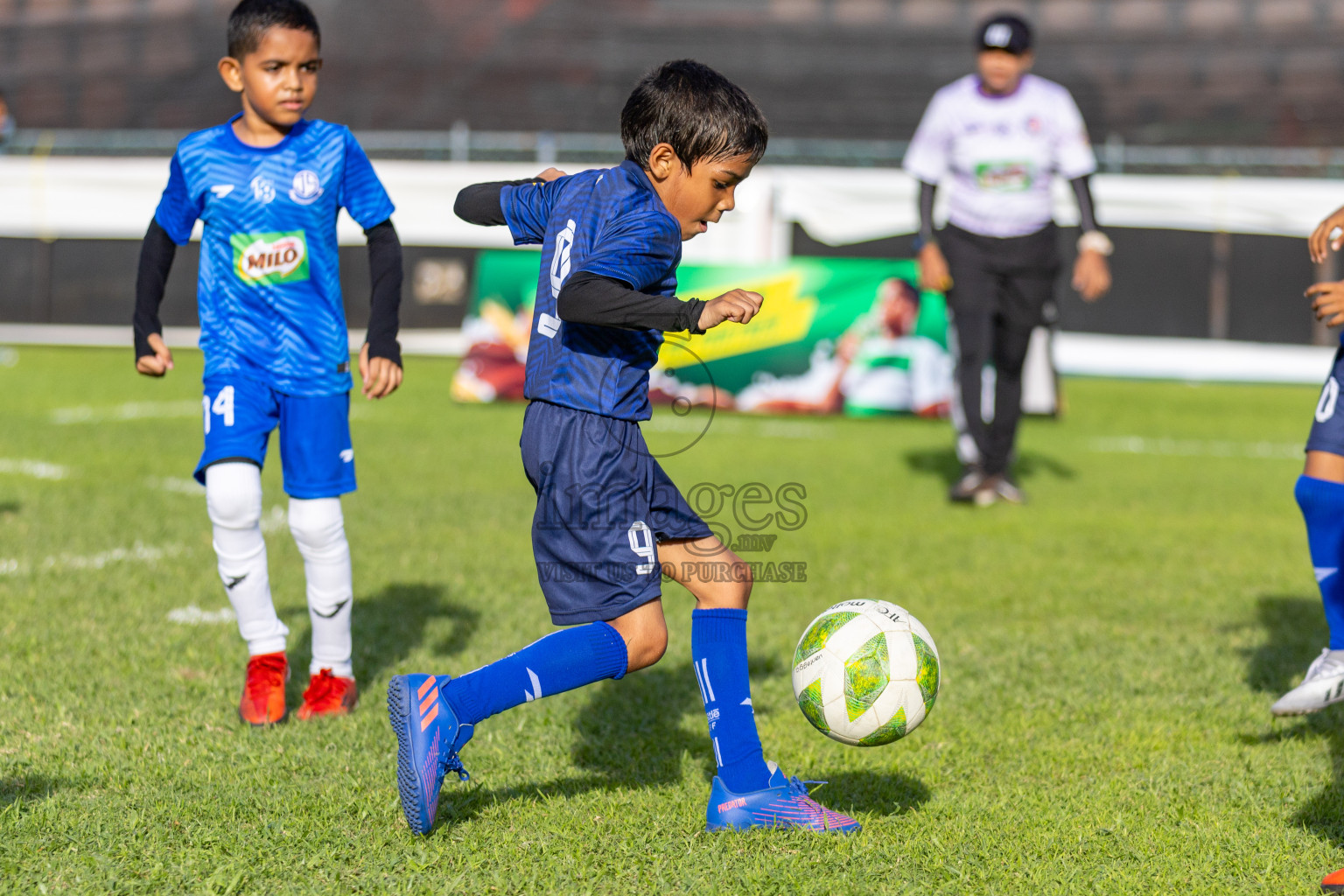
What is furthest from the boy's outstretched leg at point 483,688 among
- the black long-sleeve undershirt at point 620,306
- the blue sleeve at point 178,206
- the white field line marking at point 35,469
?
the white field line marking at point 35,469

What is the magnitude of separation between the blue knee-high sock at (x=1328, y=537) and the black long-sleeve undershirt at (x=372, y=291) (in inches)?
99.2

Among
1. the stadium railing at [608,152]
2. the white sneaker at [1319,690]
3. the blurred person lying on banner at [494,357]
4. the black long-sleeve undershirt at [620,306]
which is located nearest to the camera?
the black long-sleeve undershirt at [620,306]

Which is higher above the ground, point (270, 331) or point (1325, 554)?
point (270, 331)

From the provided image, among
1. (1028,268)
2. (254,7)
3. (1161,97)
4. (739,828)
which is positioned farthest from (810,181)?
(739,828)

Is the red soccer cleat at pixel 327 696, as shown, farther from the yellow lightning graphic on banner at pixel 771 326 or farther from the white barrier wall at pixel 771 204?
the white barrier wall at pixel 771 204

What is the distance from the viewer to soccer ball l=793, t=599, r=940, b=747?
2.87 m

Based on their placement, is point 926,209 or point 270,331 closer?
point 270,331

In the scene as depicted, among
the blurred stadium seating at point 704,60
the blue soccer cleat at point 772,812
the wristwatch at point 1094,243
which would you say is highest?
the blurred stadium seating at point 704,60

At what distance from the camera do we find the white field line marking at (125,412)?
9195 mm

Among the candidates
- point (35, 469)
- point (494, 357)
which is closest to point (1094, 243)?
point (494, 357)

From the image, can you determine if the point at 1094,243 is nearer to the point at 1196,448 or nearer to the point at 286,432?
the point at 1196,448

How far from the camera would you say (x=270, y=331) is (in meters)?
3.53

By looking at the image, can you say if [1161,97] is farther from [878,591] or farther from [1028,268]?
[878,591]

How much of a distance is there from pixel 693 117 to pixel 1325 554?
224cm
